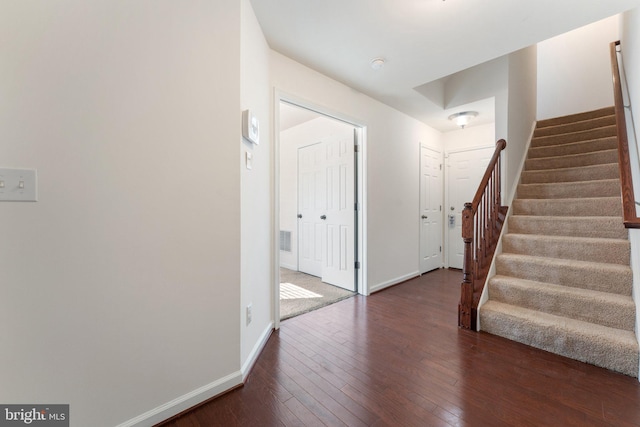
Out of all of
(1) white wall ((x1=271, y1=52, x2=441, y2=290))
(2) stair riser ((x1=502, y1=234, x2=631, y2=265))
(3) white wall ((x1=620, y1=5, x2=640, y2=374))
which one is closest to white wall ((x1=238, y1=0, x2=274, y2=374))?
(1) white wall ((x1=271, y1=52, x2=441, y2=290))

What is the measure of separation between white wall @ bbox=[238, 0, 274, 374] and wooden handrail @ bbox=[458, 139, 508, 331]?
1745 millimetres

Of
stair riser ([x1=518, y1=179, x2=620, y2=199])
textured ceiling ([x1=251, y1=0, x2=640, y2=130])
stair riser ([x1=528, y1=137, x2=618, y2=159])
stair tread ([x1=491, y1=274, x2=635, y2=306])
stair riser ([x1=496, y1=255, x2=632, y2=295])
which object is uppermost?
textured ceiling ([x1=251, y1=0, x2=640, y2=130])

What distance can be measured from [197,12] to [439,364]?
2646 millimetres

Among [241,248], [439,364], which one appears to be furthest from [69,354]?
[439,364]

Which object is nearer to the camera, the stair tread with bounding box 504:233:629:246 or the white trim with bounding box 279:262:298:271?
the stair tread with bounding box 504:233:629:246

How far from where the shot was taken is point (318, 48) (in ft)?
7.31

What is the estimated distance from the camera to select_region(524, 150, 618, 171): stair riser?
117 inches

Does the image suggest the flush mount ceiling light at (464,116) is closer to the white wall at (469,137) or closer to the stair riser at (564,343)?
the white wall at (469,137)

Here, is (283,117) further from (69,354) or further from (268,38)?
(69,354)

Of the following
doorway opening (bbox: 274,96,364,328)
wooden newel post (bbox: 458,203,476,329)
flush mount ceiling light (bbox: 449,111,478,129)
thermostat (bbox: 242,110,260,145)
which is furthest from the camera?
flush mount ceiling light (bbox: 449,111,478,129)

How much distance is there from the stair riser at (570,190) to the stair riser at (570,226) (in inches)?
18.5

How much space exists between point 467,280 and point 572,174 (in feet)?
6.80

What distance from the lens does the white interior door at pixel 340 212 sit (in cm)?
338

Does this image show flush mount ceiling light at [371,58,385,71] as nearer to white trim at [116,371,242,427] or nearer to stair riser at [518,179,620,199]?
stair riser at [518,179,620,199]
